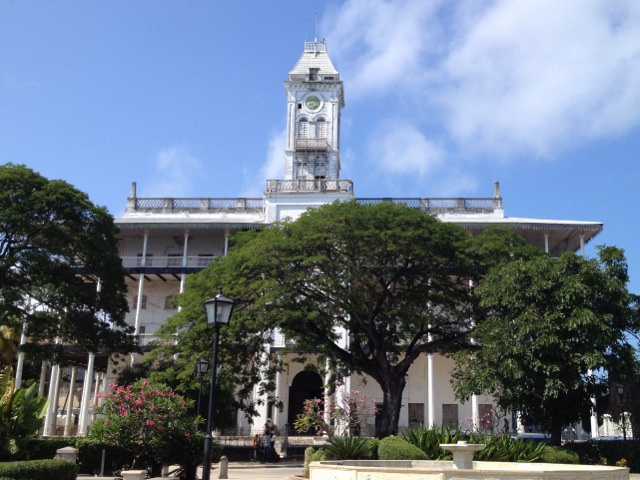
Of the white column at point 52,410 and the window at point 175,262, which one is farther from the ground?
the window at point 175,262

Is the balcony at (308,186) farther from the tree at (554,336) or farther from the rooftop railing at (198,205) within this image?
the tree at (554,336)

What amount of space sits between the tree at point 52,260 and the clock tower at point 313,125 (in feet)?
74.8

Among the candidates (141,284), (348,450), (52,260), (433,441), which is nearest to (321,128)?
(141,284)

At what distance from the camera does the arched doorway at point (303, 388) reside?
39.4m

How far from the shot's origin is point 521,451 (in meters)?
17.4

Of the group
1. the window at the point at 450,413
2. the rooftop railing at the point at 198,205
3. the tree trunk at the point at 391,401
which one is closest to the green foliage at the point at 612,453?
the tree trunk at the point at 391,401

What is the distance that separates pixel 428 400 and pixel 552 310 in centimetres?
1806

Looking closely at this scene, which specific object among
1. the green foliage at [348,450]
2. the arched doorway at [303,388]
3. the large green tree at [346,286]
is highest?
the large green tree at [346,286]

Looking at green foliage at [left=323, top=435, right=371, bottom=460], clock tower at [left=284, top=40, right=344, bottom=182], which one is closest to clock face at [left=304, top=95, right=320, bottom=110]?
clock tower at [left=284, top=40, right=344, bottom=182]

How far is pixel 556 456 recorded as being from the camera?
18031 millimetres

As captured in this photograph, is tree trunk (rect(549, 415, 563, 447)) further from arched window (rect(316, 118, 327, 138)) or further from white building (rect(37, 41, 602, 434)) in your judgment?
arched window (rect(316, 118, 327, 138))

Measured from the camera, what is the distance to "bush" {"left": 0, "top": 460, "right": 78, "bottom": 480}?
11.9 m

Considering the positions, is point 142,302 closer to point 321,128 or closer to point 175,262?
point 175,262

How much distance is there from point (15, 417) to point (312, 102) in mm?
38331
